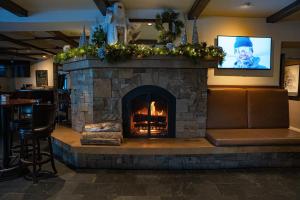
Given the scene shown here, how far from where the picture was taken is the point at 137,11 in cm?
430

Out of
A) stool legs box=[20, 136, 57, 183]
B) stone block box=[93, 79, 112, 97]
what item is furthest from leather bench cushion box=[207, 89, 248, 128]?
stool legs box=[20, 136, 57, 183]

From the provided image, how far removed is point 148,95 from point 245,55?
6.70 feet

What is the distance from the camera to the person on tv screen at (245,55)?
444 centimetres

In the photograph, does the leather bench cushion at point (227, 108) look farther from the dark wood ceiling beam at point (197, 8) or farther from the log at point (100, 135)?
the log at point (100, 135)

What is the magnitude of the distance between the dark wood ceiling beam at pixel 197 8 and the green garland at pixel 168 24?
9.8 inches

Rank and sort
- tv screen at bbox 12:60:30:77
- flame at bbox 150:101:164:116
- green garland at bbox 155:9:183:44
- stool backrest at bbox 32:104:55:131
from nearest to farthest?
stool backrest at bbox 32:104:55:131, flame at bbox 150:101:164:116, green garland at bbox 155:9:183:44, tv screen at bbox 12:60:30:77

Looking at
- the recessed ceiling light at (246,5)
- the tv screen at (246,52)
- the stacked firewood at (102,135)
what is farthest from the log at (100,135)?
the recessed ceiling light at (246,5)

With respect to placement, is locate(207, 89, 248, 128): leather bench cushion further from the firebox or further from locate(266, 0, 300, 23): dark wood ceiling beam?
locate(266, 0, 300, 23): dark wood ceiling beam

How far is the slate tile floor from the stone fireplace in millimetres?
861

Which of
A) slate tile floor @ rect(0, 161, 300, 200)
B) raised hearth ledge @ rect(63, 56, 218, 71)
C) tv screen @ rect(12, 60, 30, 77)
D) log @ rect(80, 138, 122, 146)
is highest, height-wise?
tv screen @ rect(12, 60, 30, 77)

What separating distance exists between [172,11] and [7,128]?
312 cm

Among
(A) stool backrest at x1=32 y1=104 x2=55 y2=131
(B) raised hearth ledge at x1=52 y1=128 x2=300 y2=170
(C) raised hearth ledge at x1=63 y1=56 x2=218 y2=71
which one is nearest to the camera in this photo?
(A) stool backrest at x1=32 y1=104 x2=55 y2=131

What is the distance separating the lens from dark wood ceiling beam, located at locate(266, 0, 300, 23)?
3.77 meters

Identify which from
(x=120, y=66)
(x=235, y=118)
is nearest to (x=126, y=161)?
(x=120, y=66)
